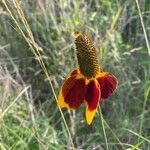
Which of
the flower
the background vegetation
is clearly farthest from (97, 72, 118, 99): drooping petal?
the background vegetation

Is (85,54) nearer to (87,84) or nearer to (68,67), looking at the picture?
(87,84)

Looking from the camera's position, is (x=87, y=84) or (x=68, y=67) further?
(x=68, y=67)

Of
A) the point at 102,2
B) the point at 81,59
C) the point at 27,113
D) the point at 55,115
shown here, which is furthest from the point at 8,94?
the point at 81,59

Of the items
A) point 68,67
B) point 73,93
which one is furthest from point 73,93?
point 68,67

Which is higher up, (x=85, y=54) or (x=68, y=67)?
(x=85, y=54)

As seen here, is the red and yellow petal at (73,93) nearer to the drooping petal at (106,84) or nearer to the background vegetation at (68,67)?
the drooping petal at (106,84)

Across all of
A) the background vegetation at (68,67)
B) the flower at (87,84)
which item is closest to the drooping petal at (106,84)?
the flower at (87,84)

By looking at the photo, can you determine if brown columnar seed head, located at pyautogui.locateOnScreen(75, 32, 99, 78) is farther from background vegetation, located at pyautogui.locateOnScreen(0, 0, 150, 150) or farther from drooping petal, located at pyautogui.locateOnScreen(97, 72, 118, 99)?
background vegetation, located at pyautogui.locateOnScreen(0, 0, 150, 150)
